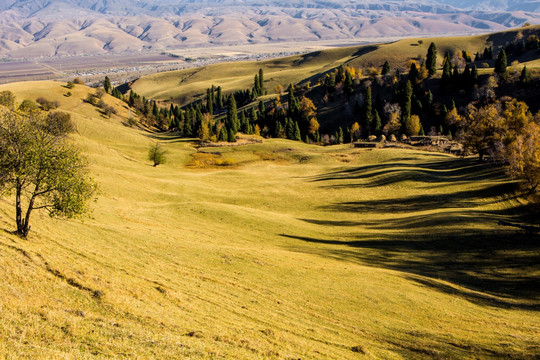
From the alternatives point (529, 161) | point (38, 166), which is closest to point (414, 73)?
point (529, 161)

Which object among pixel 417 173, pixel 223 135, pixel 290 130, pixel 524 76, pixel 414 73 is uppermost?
pixel 414 73

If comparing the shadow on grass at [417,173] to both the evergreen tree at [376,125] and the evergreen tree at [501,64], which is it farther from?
the evergreen tree at [501,64]

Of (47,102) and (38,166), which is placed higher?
(47,102)

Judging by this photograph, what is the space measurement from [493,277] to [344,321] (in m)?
22.0

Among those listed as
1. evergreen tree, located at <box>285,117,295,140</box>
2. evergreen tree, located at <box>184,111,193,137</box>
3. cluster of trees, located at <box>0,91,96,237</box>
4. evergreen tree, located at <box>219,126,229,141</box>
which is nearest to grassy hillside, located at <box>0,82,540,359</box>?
cluster of trees, located at <box>0,91,96,237</box>

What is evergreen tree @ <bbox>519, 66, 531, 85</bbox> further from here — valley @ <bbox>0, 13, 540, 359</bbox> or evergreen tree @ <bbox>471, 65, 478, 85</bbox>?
valley @ <bbox>0, 13, 540, 359</bbox>

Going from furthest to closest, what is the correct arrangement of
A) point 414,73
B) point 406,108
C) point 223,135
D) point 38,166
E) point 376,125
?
point 414,73
point 376,125
point 406,108
point 223,135
point 38,166

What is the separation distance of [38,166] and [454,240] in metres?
48.1

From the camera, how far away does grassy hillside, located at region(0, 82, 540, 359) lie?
1938cm

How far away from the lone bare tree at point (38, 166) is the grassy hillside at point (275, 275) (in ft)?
11.4

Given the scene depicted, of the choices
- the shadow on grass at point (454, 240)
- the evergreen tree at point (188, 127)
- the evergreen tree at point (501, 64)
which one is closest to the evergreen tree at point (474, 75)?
the evergreen tree at point (501, 64)

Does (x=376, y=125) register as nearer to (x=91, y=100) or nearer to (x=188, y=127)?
(x=188, y=127)

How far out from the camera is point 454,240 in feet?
154

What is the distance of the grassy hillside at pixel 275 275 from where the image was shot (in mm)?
19375
